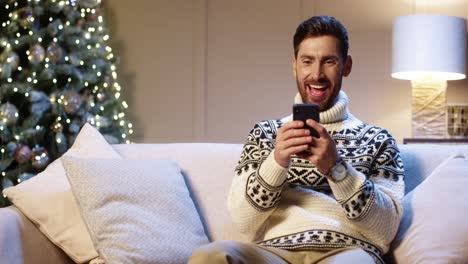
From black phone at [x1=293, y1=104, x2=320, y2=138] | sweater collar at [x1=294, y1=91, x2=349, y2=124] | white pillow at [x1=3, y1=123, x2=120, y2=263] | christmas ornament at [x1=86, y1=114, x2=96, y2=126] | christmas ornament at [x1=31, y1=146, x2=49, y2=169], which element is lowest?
christmas ornament at [x1=31, y1=146, x2=49, y2=169]

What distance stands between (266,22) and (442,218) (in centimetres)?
294

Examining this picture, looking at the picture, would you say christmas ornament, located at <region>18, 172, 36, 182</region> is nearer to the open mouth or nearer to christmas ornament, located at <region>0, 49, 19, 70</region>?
christmas ornament, located at <region>0, 49, 19, 70</region>

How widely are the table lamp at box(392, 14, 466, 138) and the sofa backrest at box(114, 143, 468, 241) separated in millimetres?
1495

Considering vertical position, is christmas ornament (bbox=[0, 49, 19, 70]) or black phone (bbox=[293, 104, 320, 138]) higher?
black phone (bbox=[293, 104, 320, 138])

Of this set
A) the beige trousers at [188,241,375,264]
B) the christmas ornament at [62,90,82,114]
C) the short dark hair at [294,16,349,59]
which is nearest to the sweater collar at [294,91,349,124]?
the short dark hair at [294,16,349,59]

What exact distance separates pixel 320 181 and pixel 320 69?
307 mm

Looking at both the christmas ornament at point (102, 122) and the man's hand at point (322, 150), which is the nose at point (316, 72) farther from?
the christmas ornament at point (102, 122)

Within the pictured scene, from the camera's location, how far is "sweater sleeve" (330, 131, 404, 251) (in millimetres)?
1833

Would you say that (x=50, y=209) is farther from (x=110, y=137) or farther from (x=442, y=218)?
(x=110, y=137)

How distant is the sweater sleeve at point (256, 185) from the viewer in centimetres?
189

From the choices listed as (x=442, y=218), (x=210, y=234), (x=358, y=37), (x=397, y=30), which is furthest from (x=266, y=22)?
(x=442, y=218)

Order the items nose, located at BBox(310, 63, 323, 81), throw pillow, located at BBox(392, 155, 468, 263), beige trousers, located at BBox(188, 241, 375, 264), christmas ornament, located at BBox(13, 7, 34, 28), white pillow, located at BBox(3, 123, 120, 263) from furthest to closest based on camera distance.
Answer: christmas ornament, located at BBox(13, 7, 34, 28) → white pillow, located at BBox(3, 123, 120, 263) → nose, located at BBox(310, 63, 323, 81) → throw pillow, located at BBox(392, 155, 468, 263) → beige trousers, located at BBox(188, 241, 375, 264)

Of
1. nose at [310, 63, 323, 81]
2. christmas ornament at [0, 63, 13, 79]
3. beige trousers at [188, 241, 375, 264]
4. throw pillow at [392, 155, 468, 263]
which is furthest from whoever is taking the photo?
christmas ornament at [0, 63, 13, 79]

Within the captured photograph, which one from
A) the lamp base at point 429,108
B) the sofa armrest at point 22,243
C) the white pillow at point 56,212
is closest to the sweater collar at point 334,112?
the white pillow at point 56,212
